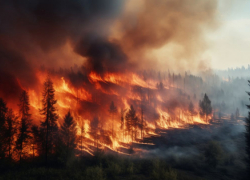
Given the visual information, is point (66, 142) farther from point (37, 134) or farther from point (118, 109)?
point (118, 109)

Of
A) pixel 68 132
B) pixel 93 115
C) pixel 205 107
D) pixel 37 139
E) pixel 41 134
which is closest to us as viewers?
pixel 41 134

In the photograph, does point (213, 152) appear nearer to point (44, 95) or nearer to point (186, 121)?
point (44, 95)

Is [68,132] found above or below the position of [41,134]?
below

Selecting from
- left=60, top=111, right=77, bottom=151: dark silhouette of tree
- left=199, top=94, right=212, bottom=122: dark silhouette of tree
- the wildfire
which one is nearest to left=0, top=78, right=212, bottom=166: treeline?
left=60, top=111, right=77, bottom=151: dark silhouette of tree

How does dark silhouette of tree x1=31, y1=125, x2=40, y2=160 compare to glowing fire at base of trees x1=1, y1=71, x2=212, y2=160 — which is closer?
glowing fire at base of trees x1=1, y1=71, x2=212, y2=160

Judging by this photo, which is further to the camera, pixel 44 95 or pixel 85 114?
pixel 85 114

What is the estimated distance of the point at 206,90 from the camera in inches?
7746


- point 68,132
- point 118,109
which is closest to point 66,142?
point 68,132

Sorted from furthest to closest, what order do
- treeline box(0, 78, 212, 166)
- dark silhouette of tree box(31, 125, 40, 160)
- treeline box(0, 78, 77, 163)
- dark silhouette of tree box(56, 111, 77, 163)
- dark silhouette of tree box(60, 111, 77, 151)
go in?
1. dark silhouette of tree box(60, 111, 77, 151)
2. dark silhouette of tree box(31, 125, 40, 160)
3. treeline box(0, 78, 212, 166)
4. treeline box(0, 78, 77, 163)
5. dark silhouette of tree box(56, 111, 77, 163)

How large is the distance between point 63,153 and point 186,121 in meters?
101

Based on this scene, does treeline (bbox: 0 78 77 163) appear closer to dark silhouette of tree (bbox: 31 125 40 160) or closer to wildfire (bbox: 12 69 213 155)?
dark silhouette of tree (bbox: 31 125 40 160)

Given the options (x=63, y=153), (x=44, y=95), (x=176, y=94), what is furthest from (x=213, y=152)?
(x=176, y=94)

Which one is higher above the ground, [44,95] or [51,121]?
[44,95]

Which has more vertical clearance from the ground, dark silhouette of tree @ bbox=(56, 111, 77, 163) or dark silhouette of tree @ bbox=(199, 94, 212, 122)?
dark silhouette of tree @ bbox=(199, 94, 212, 122)
